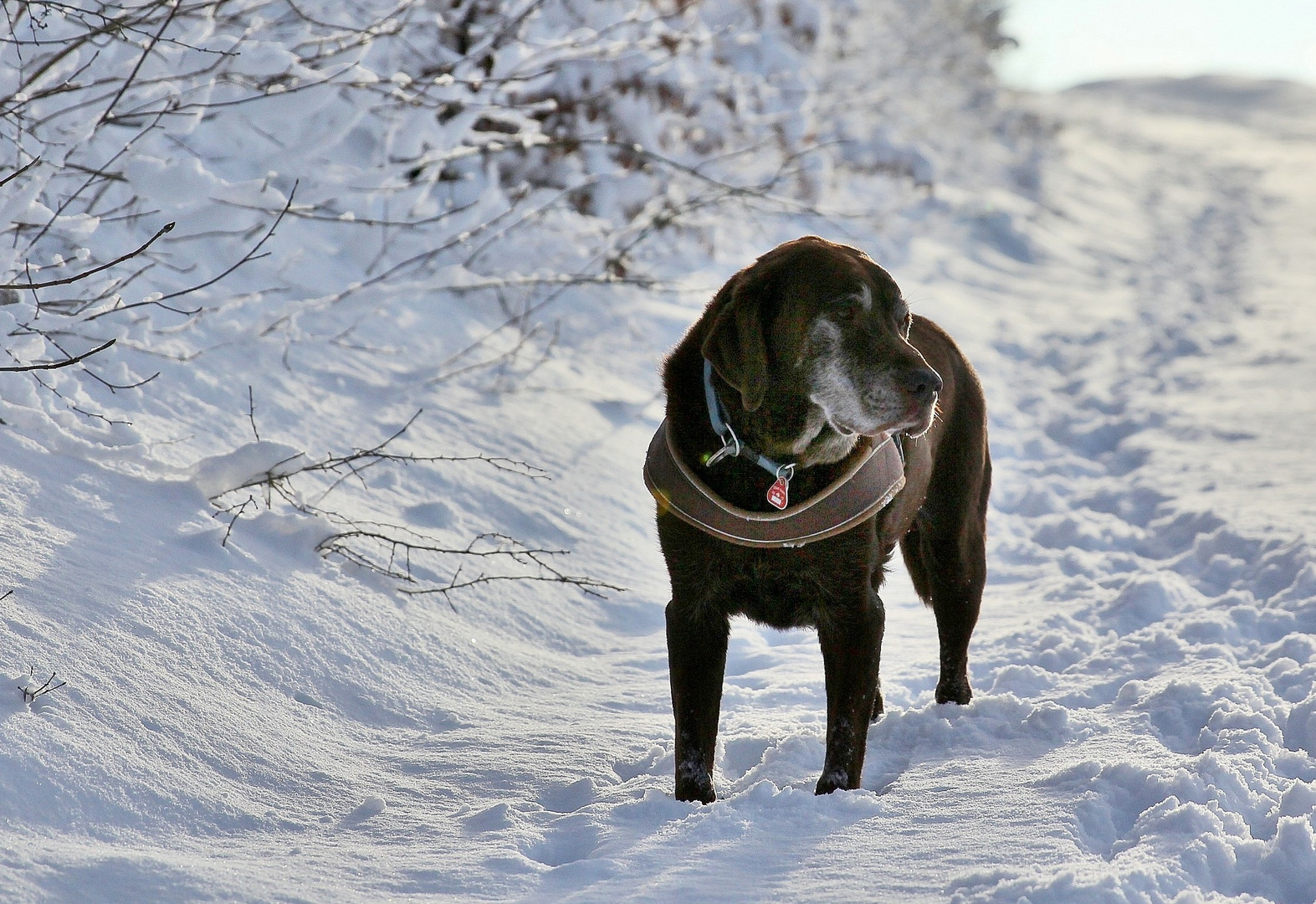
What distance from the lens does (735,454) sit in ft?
10.1

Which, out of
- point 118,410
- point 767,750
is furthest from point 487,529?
point 767,750

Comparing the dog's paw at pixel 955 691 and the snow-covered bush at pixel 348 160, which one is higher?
the snow-covered bush at pixel 348 160

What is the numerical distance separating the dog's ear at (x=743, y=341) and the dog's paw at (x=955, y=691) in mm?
1376

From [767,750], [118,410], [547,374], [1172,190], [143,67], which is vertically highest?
[143,67]

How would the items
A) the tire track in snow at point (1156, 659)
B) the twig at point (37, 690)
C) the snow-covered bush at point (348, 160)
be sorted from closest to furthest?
the tire track in snow at point (1156, 659), the twig at point (37, 690), the snow-covered bush at point (348, 160)

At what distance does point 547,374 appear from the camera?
695cm

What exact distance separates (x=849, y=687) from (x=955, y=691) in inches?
34.4

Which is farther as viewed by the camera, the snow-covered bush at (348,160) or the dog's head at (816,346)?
the snow-covered bush at (348,160)

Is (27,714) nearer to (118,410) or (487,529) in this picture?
(118,410)

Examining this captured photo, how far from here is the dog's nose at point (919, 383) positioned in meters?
2.86

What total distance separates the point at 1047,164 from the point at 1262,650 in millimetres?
25550

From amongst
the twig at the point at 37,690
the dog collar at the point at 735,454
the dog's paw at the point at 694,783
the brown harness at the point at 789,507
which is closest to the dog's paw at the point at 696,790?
the dog's paw at the point at 694,783

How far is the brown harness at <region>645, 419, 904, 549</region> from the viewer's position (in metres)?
2.98

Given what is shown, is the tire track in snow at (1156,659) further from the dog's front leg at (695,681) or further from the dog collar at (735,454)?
the dog collar at (735,454)
